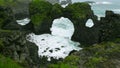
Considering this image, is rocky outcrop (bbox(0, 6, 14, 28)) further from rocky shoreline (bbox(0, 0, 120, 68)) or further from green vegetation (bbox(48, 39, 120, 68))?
green vegetation (bbox(48, 39, 120, 68))

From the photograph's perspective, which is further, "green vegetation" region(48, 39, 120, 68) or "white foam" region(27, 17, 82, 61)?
"white foam" region(27, 17, 82, 61)

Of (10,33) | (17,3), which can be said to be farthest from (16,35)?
(17,3)

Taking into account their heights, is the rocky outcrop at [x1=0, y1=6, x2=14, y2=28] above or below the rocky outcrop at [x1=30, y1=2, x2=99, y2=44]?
above

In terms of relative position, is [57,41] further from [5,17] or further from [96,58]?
[96,58]

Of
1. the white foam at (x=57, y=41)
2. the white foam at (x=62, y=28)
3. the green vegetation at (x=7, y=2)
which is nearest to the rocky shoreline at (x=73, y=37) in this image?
the white foam at (x=57, y=41)

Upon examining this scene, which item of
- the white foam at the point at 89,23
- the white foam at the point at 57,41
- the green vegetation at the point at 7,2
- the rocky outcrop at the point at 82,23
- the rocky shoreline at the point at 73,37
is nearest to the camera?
the rocky shoreline at the point at 73,37

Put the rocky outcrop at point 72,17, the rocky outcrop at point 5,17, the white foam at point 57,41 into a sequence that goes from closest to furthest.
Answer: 1. the white foam at point 57,41
2. the rocky outcrop at point 5,17
3. the rocky outcrop at point 72,17

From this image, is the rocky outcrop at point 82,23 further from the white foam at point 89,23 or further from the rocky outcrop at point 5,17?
the rocky outcrop at point 5,17

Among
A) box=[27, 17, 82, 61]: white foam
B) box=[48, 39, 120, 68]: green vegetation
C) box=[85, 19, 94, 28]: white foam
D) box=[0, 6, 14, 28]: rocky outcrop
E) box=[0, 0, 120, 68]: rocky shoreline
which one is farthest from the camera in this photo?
box=[85, 19, 94, 28]: white foam

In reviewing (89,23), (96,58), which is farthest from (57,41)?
(96,58)

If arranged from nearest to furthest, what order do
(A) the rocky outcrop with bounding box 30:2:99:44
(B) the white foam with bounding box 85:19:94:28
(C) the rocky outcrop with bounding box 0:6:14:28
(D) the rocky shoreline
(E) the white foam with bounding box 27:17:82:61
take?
(D) the rocky shoreline → (E) the white foam with bounding box 27:17:82:61 → (C) the rocky outcrop with bounding box 0:6:14:28 → (A) the rocky outcrop with bounding box 30:2:99:44 → (B) the white foam with bounding box 85:19:94:28

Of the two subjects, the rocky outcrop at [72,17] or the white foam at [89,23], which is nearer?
the rocky outcrop at [72,17]

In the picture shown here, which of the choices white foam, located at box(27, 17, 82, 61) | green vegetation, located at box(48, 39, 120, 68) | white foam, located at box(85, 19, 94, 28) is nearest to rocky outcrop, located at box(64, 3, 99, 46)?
white foam, located at box(85, 19, 94, 28)
